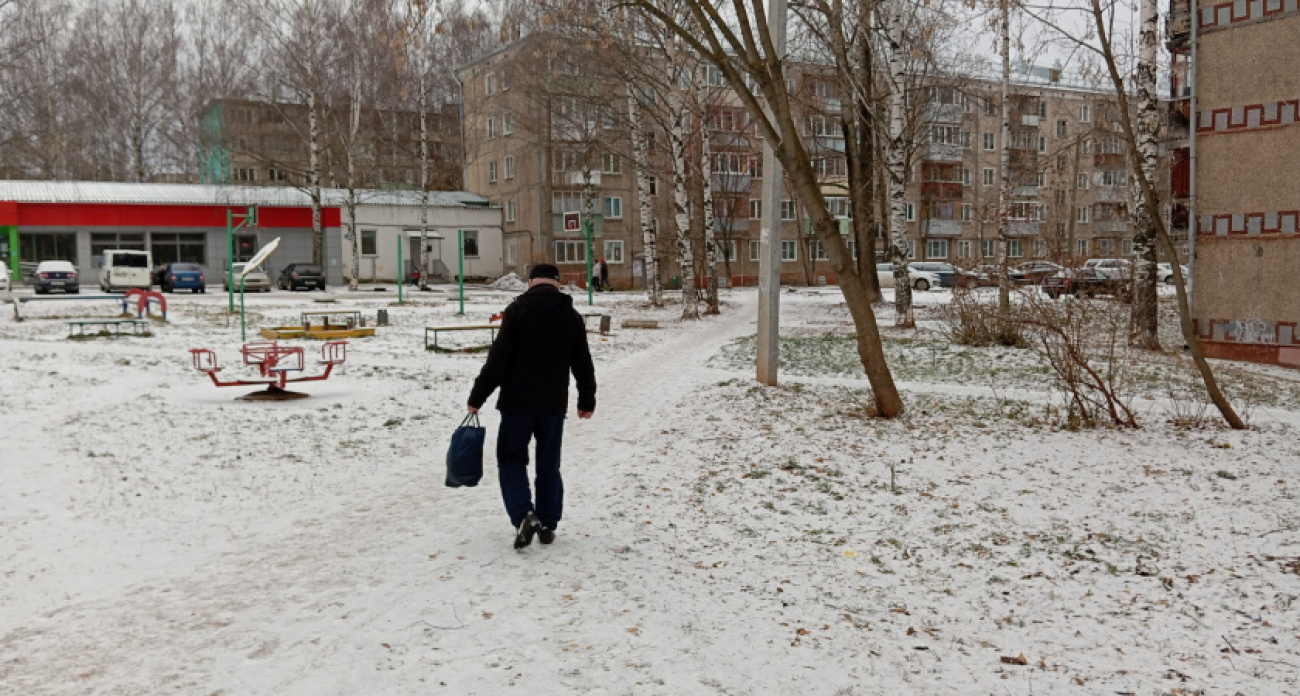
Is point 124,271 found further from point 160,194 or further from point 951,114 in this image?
point 951,114

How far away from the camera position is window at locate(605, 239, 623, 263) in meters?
55.4

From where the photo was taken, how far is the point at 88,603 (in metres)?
5.14

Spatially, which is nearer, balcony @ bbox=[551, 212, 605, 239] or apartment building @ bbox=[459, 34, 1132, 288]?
apartment building @ bbox=[459, 34, 1132, 288]

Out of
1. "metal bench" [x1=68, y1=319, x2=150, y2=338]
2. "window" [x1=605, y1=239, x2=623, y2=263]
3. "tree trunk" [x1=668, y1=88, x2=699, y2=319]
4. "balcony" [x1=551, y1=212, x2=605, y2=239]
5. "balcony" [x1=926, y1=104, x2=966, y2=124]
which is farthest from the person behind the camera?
"window" [x1=605, y1=239, x2=623, y2=263]

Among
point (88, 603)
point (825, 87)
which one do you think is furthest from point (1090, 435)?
point (825, 87)

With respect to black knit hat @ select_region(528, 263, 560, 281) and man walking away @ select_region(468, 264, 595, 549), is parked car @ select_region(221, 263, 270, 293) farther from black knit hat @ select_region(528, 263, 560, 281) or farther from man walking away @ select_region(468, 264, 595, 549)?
man walking away @ select_region(468, 264, 595, 549)

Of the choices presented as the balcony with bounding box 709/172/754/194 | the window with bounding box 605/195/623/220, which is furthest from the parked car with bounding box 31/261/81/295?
the balcony with bounding box 709/172/754/194

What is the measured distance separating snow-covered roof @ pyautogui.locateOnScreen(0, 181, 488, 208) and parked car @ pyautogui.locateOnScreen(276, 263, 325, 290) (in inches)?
160

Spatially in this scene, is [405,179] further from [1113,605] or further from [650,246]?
[1113,605]

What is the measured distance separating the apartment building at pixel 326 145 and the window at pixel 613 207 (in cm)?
1031

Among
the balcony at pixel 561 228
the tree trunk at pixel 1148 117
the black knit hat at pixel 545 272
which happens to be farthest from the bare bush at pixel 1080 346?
the balcony at pixel 561 228

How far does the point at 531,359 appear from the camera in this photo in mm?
5883

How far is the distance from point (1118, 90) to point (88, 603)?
894 centimetres

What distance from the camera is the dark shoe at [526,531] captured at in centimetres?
596
